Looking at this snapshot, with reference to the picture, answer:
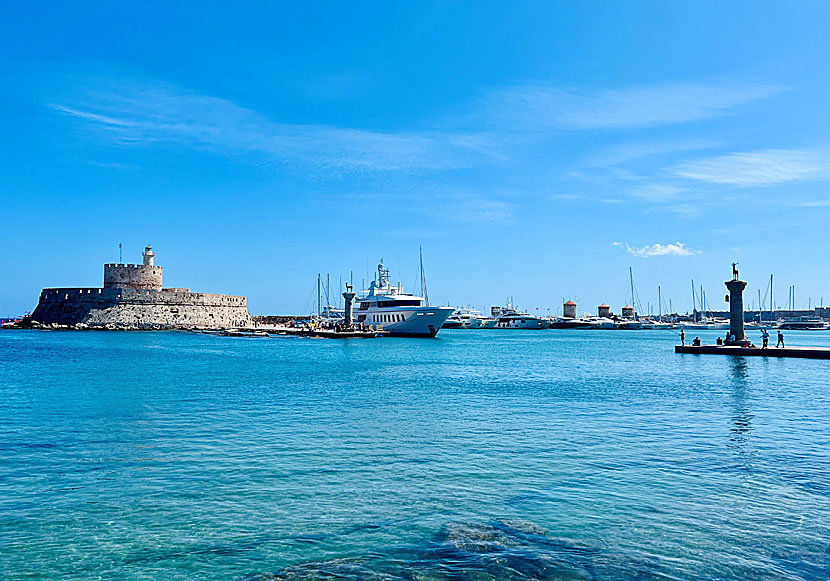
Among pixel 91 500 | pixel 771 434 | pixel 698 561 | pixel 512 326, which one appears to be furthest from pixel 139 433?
pixel 512 326

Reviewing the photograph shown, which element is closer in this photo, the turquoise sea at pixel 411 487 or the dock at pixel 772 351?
the turquoise sea at pixel 411 487

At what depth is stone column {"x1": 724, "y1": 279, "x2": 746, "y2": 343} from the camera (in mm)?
42125

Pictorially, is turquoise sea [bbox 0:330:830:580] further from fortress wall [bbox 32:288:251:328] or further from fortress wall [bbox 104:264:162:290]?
fortress wall [bbox 104:264:162:290]

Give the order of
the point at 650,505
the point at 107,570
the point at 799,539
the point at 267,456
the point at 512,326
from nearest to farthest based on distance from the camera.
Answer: the point at 107,570 → the point at 799,539 → the point at 650,505 → the point at 267,456 → the point at 512,326

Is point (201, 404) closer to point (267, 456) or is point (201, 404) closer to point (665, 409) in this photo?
point (267, 456)

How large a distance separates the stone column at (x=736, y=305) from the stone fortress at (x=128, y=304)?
78610 millimetres

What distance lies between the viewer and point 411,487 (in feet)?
34.4

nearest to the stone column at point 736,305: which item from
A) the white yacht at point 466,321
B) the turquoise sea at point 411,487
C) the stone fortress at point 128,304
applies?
the turquoise sea at point 411,487

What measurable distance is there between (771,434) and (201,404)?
657 inches

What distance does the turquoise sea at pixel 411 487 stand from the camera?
7.41 metres

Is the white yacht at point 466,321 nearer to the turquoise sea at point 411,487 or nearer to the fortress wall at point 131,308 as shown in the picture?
the fortress wall at point 131,308

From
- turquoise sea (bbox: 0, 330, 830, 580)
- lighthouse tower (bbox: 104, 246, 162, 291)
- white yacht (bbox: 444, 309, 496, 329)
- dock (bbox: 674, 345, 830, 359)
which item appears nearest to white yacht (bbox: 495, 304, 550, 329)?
white yacht (bbox: 444, 309, 496, 329)

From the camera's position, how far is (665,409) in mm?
20094

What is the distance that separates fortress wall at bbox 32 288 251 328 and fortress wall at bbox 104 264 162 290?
1.58 m
